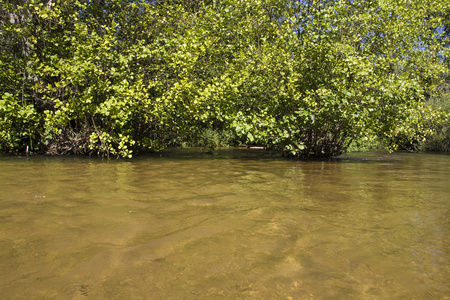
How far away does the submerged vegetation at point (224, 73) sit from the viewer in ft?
33.5

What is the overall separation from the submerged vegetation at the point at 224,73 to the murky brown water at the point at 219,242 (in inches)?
185

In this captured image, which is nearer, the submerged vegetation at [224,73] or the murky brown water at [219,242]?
the murky brown water at [219,242]

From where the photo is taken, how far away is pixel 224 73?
11.3m

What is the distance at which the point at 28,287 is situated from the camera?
240cm

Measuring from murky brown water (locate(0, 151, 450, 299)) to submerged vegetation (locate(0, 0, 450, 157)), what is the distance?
4.71 meters

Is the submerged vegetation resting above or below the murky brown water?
above

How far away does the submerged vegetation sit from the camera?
33.5 feet

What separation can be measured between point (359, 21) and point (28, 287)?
11.3 metres

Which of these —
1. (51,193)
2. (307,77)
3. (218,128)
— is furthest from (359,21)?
(218,128)

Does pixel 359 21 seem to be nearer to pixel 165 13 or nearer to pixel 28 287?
pixel 165 13

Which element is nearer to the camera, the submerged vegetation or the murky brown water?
the murky brown water

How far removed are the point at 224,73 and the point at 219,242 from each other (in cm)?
858

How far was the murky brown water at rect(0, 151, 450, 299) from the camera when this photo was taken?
8.14 feet

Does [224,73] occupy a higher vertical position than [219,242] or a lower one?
higher
